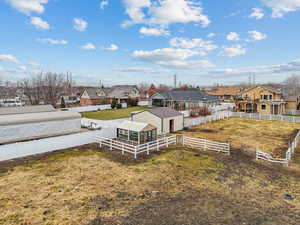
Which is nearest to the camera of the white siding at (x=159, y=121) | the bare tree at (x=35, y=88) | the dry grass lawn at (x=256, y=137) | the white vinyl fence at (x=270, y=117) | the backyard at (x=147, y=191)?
the backyard at (x=147, y=191)

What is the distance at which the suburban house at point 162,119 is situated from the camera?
72.4ft

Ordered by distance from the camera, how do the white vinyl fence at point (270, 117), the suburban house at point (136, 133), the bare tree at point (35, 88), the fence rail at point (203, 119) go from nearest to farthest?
the suburban house at point (136, 133)
the fence rail at point (203, 119)
the white vinyl fence at point (270, 117)
the bare tree at point (35, 88)

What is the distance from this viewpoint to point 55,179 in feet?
35.1

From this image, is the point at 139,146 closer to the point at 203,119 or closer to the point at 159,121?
the point at 159,121

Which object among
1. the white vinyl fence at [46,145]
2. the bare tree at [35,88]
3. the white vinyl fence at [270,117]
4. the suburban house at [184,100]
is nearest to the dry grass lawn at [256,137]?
the white vinyl fence at [270,117]

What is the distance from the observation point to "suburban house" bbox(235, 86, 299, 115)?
37.1 meters

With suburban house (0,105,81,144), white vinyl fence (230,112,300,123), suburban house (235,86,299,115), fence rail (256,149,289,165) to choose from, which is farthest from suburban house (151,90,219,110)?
fence rail (256,149,289,165)

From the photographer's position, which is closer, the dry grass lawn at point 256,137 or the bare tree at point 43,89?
the dry grass lawn at point 256,137

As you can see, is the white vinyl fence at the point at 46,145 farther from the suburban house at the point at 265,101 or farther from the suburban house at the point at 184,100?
the suburban house at the point at 265,101

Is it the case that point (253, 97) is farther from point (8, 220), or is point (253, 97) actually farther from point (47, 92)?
point (47, 92)

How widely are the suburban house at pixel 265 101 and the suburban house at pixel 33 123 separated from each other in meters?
34.3

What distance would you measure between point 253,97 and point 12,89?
3914 inches

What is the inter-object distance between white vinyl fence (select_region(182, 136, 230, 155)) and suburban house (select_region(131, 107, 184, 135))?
4526 millimetres

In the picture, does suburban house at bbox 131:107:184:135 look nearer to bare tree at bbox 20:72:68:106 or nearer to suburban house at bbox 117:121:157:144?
suburban house at bbox 117:121:157:144
